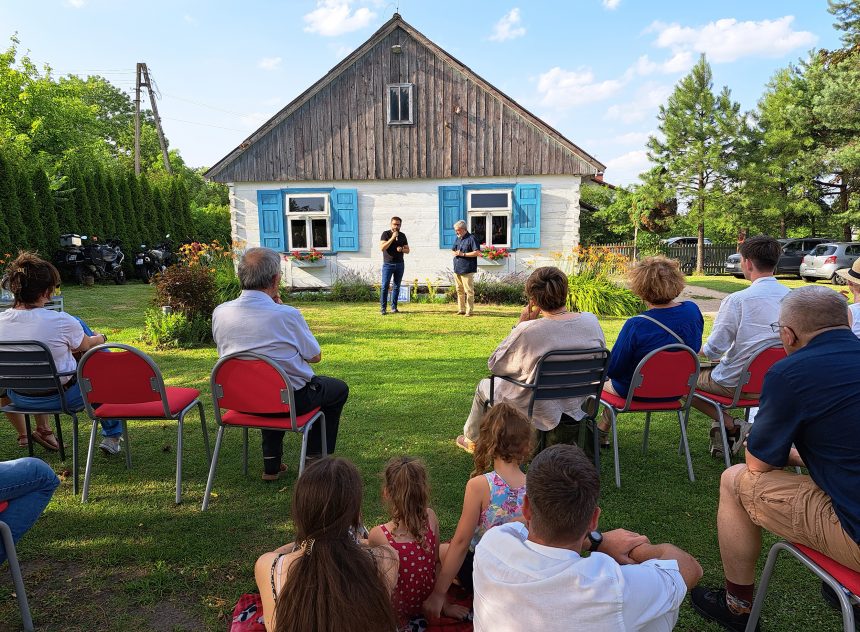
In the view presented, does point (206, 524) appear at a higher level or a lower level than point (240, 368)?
lower

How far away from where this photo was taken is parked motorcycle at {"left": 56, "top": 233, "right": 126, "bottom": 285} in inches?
593

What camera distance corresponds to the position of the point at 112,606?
2355 mm

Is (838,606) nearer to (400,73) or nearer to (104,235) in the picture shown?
(400,73)

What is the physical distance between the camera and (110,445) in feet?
12.8

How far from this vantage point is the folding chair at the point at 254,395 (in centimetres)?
300

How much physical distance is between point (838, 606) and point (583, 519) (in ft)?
5.69

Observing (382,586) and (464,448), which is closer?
(382,586)

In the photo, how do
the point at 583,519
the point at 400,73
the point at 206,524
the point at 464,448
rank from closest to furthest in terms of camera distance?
the point at 583,519 → the point at 206,524 → the point at 464,448 → the point at 400,73

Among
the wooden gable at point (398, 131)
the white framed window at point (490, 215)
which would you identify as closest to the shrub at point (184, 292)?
the wooden gable at point (398, 131)

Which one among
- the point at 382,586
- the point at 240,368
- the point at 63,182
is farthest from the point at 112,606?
the point at 63,182

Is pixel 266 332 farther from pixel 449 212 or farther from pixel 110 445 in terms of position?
pixel 449 212

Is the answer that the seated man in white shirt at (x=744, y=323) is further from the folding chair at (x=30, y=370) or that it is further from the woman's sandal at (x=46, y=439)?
the woman's sandal at (x=46, y=439)

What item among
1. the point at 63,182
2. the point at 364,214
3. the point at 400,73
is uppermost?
the point at 400,73

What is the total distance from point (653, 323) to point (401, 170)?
35.2ft
